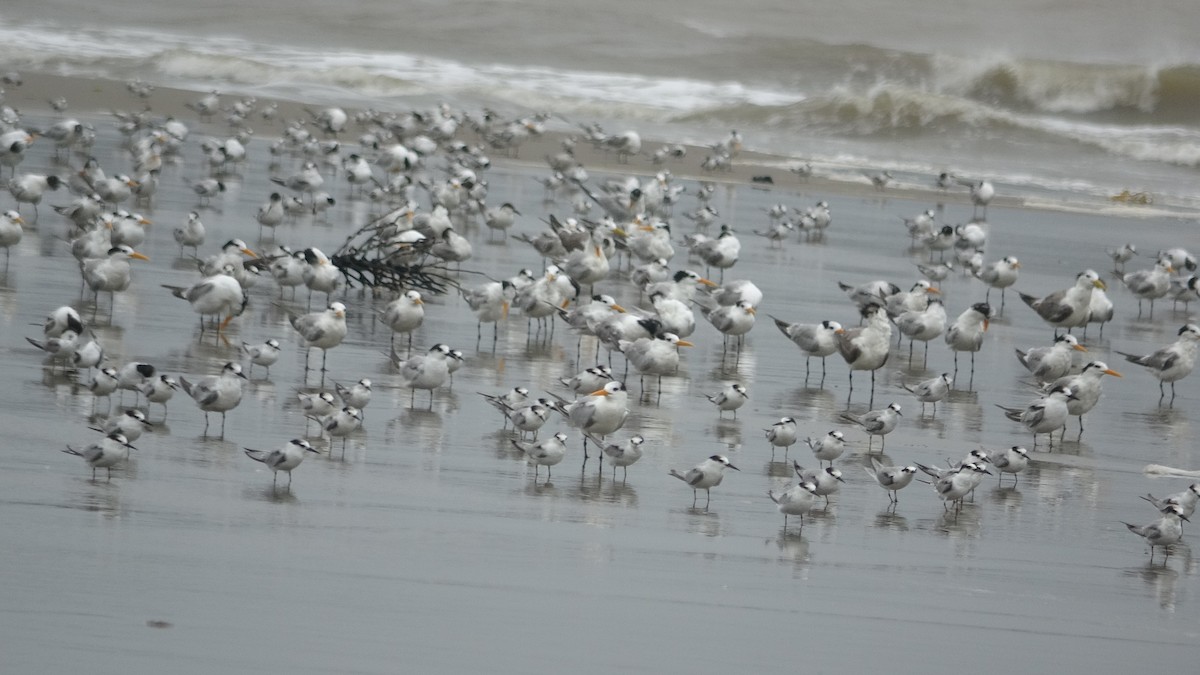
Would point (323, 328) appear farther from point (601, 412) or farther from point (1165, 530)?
point (1165, 530)

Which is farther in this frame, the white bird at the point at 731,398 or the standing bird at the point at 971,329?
the standing bird at the point at 971,329

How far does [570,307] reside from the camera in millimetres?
14086

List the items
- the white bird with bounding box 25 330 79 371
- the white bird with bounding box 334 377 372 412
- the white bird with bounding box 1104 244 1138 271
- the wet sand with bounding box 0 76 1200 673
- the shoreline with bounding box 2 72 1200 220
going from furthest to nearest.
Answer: the shoreline with bounding box 2 72 1200 220 → the white bird with bounding box 1104 244 1138 271 → the white bird with bounding box 25 330 79 371 → the white bird with bounding box 334 377 372 412 → the wet sand with bounding box 0 76 1200 673

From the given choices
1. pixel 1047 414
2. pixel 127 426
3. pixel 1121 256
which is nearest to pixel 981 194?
pixel 1121 256

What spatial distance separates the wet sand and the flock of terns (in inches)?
7.0

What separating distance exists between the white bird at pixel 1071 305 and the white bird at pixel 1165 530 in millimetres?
6495

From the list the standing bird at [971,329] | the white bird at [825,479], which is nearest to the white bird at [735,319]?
the standing bird at [971,329]

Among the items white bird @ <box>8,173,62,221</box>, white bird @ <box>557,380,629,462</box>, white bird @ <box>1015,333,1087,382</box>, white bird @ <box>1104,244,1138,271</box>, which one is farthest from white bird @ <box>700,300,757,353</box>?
white bird @ <box>1104,244,1138,271</box>

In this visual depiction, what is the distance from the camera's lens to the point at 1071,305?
14.5 meters

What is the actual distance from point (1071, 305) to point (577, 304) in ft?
14.4

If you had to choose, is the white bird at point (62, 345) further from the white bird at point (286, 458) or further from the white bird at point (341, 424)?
the white bird at point (286, 458)

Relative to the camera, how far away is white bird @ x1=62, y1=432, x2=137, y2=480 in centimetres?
777

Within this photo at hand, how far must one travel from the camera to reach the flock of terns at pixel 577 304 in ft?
29.7

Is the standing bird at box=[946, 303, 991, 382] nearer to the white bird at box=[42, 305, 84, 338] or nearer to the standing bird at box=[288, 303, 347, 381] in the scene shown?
the standing bird at box=[288, 303, 347, 381]
